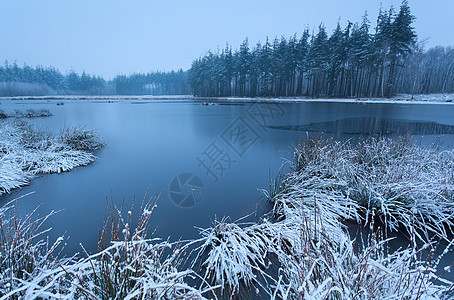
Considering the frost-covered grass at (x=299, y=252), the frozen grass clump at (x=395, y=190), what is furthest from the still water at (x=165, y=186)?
the frozen grass clump at (x=395, y=190)

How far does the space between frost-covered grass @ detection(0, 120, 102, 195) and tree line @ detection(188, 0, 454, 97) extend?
39026 millimetres

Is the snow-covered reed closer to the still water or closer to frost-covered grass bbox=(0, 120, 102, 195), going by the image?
the still water

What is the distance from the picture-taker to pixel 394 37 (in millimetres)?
31922

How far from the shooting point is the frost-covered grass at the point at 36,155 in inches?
179

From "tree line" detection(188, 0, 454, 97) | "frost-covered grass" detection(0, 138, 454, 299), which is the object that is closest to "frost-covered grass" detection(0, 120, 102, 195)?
"frost-covered grass" detection(0, 138, 454, 299)

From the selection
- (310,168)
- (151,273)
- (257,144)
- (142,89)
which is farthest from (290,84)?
(142,89)

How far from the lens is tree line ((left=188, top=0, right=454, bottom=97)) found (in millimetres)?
32781

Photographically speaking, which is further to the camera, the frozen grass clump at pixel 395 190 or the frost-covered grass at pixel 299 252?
the frozen grass clump at pixel 395 190

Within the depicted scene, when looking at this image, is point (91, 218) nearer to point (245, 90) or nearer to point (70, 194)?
point (70, 194)

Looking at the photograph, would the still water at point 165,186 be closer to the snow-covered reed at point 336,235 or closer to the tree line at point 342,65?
the snow-covered reed at point 336,235

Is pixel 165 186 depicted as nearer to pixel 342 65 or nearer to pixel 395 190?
pixel 395 190

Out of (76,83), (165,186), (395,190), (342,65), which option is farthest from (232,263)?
(76,83)

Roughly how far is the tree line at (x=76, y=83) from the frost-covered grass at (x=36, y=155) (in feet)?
241

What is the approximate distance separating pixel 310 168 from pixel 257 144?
4.39 metres
